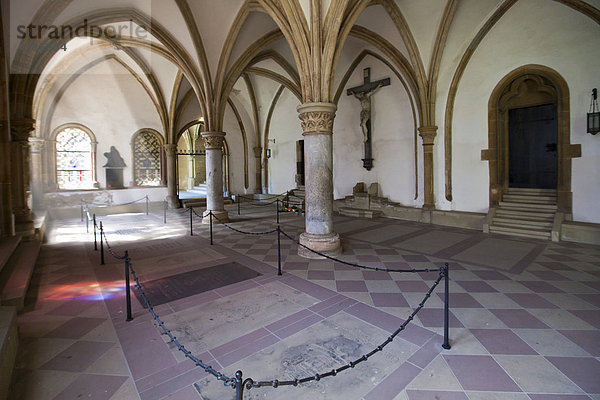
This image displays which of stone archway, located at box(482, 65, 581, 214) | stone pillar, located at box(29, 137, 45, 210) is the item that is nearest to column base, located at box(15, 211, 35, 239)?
stone pillar, located at box(29, 137, 45, 210)

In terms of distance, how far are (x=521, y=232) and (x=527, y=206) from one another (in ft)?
3.49

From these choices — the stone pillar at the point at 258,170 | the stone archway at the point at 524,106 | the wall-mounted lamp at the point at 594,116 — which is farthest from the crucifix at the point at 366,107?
the stone pillar at the point at 258,170

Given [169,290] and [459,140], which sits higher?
[459,140]

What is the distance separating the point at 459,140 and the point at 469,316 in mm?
7957

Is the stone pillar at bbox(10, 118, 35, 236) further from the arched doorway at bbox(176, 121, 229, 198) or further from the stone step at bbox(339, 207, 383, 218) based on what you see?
the arched doorway at bbox(176, 121, 229, 198)

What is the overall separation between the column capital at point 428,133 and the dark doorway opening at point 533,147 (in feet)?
7.33

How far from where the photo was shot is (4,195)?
6.37 metres

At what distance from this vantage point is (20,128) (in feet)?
27.9

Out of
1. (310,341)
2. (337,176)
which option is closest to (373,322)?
(310,341)

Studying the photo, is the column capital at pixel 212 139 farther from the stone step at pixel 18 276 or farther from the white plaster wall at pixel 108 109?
the white plaster wall at pixel 108 109

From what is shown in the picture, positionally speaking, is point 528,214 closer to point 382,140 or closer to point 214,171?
point 382,140

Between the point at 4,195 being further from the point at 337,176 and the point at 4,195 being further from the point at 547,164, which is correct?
the point at 547,164

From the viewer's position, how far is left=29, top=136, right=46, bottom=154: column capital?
42.7 ft

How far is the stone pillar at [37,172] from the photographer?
13125 mm
